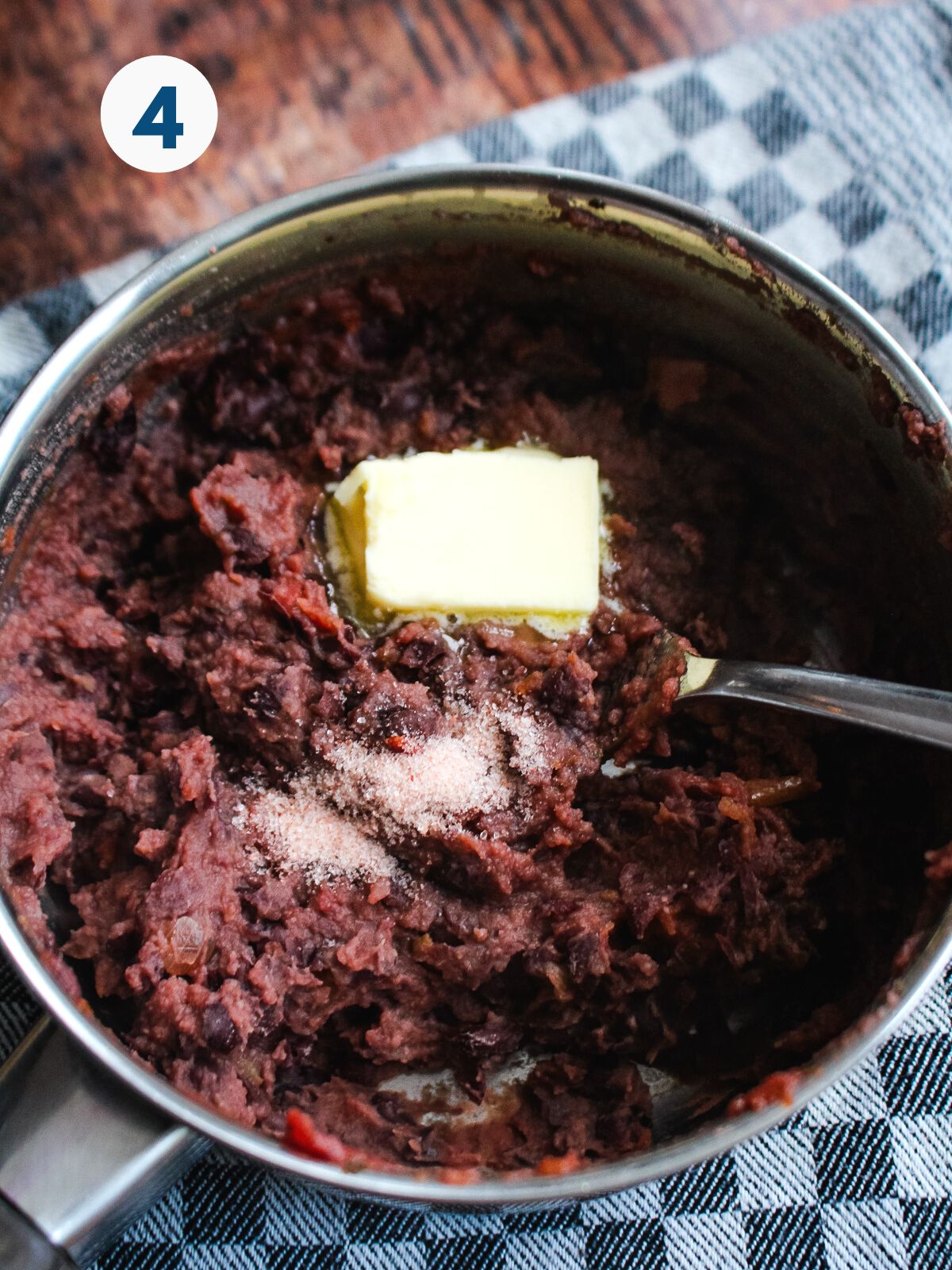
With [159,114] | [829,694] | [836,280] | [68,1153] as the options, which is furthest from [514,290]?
[68,1153]

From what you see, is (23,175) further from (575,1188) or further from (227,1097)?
(575,1188)

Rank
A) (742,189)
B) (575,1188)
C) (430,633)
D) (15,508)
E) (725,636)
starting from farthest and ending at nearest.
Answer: (742,189) < (725,636) < (430,633) < (15,508) < (575,1188)

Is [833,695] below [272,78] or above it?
below

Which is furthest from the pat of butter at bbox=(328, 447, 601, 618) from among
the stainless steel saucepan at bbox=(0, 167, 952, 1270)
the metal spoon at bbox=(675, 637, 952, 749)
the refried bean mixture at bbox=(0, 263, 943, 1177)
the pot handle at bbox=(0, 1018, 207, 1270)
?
the pot handle at bbox=(0, 1018, 207, 1270)

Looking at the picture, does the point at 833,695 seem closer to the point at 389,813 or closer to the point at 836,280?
the point at 389,813

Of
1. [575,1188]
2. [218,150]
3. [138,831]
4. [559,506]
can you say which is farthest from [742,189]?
[575,1188]

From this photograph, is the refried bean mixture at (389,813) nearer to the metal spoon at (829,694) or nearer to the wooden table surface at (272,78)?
the metal spoon at (829,694)

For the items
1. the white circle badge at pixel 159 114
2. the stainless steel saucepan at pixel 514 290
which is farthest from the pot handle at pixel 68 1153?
the white circle badge at pixel 159 114
